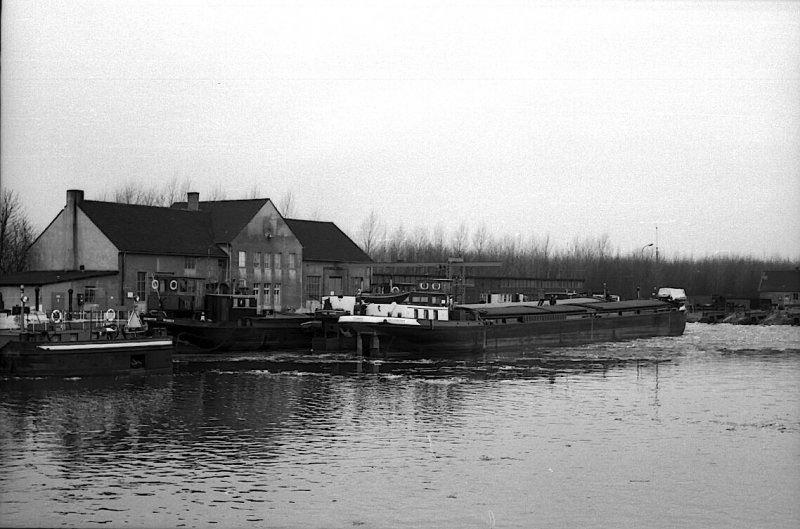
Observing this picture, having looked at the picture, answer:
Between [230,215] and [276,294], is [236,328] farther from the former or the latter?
[230,215]

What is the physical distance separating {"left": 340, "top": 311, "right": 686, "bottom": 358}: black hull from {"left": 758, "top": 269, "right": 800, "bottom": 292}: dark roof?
200 feet

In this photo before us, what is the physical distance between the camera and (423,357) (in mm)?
51562

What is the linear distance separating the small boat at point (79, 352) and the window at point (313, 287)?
102 ft

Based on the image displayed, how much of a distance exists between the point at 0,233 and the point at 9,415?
3308 centimetres

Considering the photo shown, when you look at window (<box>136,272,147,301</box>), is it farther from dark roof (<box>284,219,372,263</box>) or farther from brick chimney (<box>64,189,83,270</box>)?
dark roof (<box>284,219,372,263</box>)

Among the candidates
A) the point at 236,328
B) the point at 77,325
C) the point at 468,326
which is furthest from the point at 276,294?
the point at 77,325

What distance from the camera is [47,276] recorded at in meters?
56.0

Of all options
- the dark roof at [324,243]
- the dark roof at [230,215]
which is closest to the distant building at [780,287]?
the dark roof at [324,243]

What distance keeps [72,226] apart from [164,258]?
19.9 ft

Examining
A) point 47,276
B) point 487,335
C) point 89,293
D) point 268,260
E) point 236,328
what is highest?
point 268,260

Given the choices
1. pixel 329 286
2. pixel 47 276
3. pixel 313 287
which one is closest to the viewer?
pixel 47 276

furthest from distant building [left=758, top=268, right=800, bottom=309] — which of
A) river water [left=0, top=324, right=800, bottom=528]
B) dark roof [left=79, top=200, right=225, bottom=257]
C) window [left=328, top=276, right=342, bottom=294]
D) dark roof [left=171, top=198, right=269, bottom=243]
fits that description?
river water [left=0, top=324, right=800, bottom=528]

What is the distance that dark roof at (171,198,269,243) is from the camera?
216 ft

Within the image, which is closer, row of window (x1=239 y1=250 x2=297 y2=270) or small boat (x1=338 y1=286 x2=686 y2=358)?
small boat (x1=338 y1=286 x2=686 y2=358)
